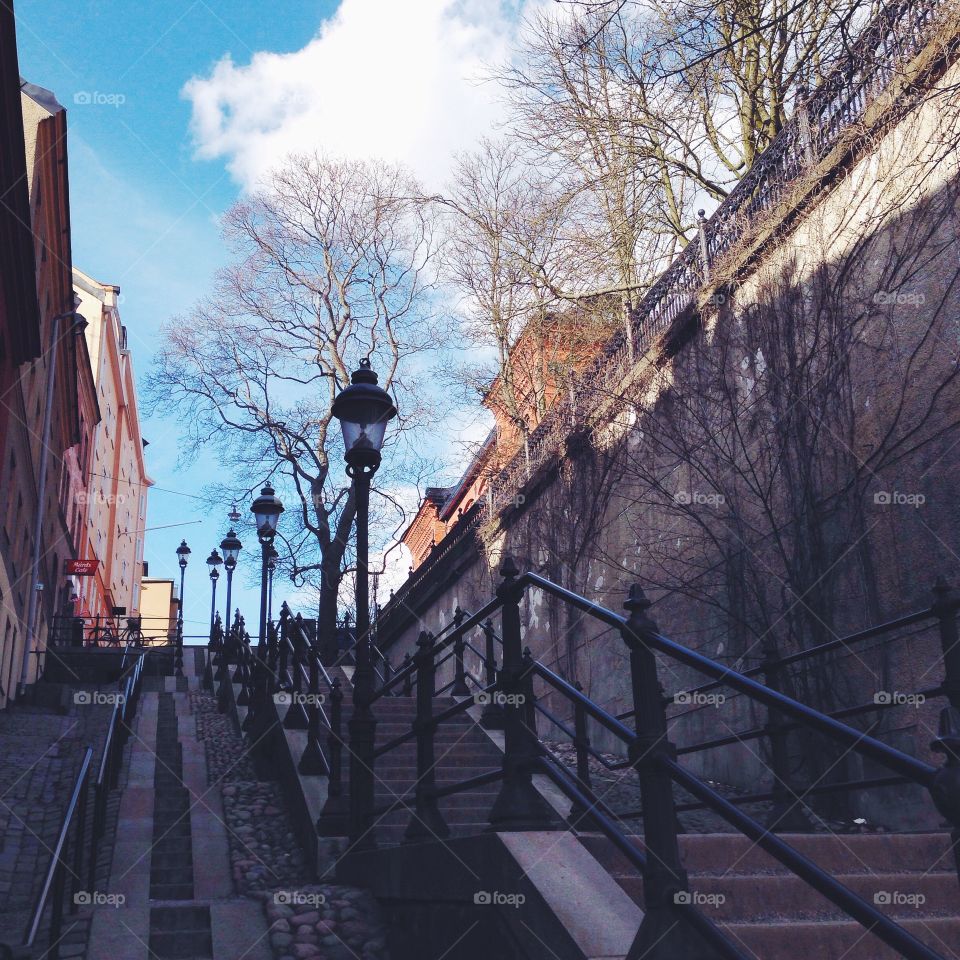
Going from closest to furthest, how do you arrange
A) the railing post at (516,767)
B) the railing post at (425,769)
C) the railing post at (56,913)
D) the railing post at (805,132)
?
the railing post at (516,767)
the railing post at (56,913)
the railing post at (425,769)
the railing post at (805,132)

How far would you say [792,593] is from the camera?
31.9ft

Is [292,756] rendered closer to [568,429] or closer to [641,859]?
[641,859]

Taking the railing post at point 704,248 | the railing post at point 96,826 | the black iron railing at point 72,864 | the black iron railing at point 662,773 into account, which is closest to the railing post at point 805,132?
the railing post at point 704,248

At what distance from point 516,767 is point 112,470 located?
49.0m

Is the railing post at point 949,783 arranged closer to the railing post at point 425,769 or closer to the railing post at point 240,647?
the railing post at point 425,769

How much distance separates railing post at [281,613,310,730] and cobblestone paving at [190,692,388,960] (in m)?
0.66

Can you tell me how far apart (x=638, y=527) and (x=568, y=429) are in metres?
3.39

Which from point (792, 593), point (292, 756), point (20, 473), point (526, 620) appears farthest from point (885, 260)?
point (20, 473)

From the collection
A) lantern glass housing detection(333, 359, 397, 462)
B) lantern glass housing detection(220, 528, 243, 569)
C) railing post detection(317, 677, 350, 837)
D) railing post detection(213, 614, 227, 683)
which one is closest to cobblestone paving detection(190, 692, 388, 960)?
railing post detection(317, 677, 350, 837)

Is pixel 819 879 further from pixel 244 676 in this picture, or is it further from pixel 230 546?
pixel 230 546

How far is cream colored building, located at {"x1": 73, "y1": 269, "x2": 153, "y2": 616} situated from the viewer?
41.1 m

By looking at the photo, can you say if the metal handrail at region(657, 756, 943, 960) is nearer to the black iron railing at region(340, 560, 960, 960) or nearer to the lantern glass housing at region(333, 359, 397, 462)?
the black iron railing at region(340, 560, 960, 960)

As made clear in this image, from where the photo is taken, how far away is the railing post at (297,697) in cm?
1063

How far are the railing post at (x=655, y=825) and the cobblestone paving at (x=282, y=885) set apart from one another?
296cm
